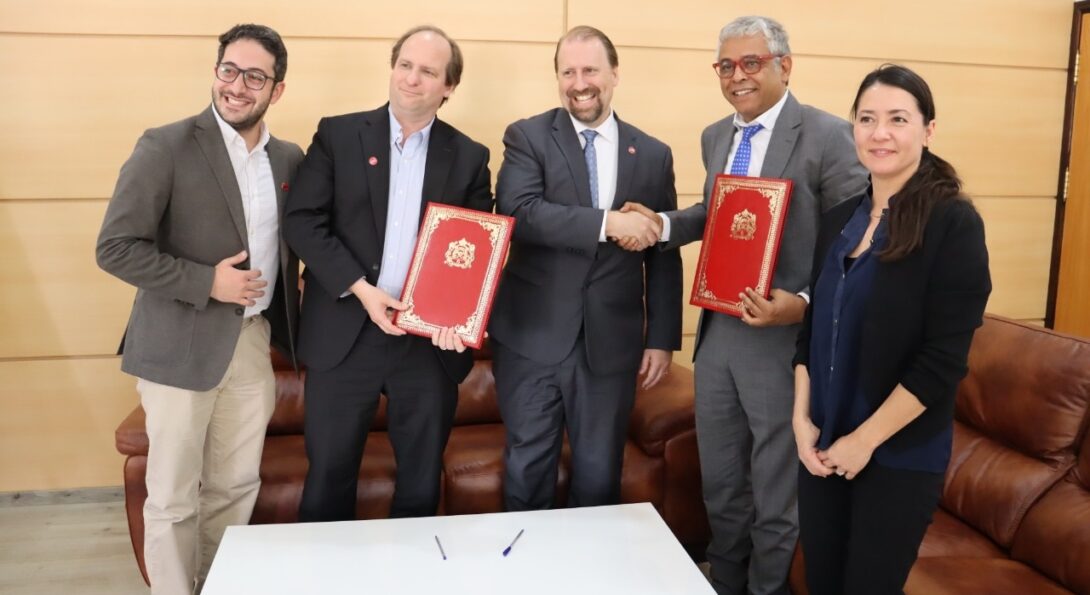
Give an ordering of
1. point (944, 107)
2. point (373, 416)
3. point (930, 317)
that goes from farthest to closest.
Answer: point (944, 107)
point (373, 416)
point (930, 317)

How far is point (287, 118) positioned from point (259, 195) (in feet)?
3.37

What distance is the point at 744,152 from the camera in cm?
210

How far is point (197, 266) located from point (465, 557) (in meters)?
0.95

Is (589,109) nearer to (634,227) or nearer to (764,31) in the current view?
(634,227)

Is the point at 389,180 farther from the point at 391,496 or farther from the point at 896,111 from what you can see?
the point at 896,111

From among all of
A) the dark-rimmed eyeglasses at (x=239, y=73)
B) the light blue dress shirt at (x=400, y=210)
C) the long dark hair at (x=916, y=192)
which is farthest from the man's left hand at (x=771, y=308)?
the dark-rimmed eyeglasses at (x=239, y=73)

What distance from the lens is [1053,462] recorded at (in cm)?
194

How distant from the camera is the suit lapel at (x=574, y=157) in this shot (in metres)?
2.04

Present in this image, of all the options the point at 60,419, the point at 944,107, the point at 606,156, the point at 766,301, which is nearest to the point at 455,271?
the point at 606,156

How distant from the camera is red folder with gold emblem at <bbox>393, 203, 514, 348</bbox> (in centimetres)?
188

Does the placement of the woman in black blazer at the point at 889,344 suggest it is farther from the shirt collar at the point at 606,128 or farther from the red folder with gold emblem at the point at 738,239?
the shirt collar at the point at 606,128

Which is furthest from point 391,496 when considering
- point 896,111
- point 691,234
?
point 896,111

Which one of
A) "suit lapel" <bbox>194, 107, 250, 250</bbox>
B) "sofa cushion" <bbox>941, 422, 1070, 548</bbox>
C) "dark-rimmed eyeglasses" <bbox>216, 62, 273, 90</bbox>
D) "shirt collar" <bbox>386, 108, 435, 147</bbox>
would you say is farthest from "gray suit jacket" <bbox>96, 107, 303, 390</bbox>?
"sofa cushion" <bbox>941, 422, 1070, 548</bbox>

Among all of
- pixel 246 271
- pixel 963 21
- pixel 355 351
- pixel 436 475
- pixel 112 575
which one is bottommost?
pixel 112 575
